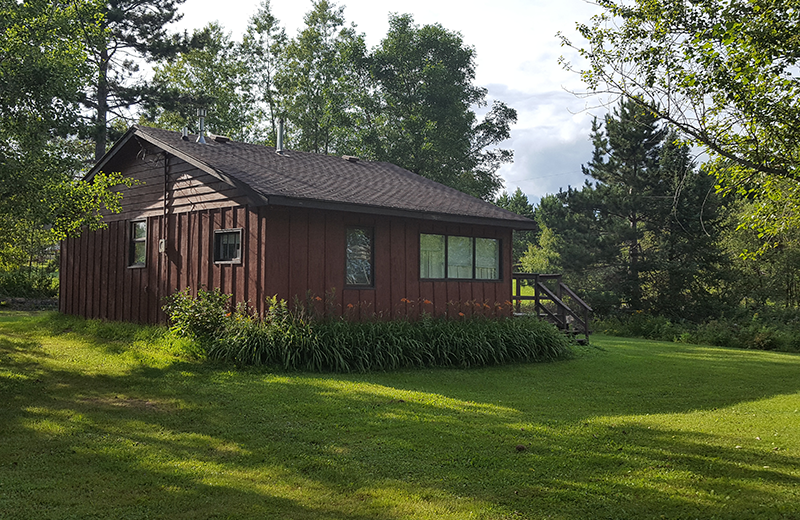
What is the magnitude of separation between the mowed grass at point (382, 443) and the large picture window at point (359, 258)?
276 cm

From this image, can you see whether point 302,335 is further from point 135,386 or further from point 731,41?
point 731,41

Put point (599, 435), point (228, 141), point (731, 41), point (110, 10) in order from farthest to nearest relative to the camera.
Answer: point (110, 10) < point (228, 141) < point (731, 41) < point (599, 435)

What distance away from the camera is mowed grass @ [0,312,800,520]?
15.0 feet

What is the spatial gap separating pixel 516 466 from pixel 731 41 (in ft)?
18.8

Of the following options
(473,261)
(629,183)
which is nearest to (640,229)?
(629,183)

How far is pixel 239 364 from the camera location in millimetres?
10133

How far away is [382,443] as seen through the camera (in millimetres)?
6148

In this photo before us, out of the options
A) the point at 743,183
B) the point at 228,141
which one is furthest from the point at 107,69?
the point at 743,183

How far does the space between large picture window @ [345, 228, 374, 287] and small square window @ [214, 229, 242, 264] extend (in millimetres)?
2076

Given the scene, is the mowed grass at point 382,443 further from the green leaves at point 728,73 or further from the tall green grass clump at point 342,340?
the green leaves at point 728,73

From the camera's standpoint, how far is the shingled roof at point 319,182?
11.7 m

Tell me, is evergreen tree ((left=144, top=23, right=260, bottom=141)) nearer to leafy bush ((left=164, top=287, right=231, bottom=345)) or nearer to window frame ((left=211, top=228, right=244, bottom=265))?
window frame ((left=211, top=228, right=244, bottom=265))

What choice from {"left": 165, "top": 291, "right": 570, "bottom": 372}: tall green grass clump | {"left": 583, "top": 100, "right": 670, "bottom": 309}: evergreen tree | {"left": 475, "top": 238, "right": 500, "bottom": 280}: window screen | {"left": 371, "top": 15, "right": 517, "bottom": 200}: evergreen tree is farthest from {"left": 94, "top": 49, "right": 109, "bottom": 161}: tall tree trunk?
{"left": 583, "top": 100, "right": 670, "bottom": 309}: evergreen tree

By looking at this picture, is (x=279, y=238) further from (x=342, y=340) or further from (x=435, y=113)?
(x=435, y=113)
